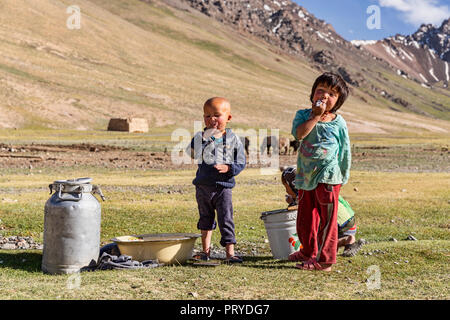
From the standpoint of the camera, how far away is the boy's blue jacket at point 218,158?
749cm

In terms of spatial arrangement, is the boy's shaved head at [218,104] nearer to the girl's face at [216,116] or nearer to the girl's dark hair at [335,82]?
the girl's face at [216,116]

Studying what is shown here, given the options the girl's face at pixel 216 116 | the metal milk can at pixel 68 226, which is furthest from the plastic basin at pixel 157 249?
the girl's face at pixel 216 116

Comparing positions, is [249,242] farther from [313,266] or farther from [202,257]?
[313,266]

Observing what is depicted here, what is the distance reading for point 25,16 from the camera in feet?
421

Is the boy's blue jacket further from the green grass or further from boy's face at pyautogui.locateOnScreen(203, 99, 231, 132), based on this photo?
the green grass

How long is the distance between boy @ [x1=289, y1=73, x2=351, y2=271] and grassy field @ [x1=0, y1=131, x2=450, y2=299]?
0.40 meters

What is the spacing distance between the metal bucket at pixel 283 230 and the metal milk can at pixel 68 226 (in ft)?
7.82

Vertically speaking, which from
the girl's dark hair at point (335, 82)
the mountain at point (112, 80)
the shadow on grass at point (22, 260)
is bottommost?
the shadow on grass at point (22, 260)

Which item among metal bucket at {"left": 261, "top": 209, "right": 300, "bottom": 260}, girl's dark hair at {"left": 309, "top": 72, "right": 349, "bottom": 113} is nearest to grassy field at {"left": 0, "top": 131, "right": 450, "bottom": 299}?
metal bucket at {"left": 261, "top": 209, "right": 300, "bottom": 260}

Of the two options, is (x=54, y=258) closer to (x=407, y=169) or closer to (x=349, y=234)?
(x=349, y=234)

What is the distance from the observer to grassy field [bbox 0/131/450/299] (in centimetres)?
589

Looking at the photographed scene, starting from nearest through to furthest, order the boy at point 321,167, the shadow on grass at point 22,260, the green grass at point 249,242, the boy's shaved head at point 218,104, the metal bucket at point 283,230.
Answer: the green grass at point 249,242 < the boy at point 321,167 < the boy's shaved head at point 218,104 < the shadow on grass at point 22,260 < the metal bucket at point 283,230

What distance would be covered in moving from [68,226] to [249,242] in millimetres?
3971
